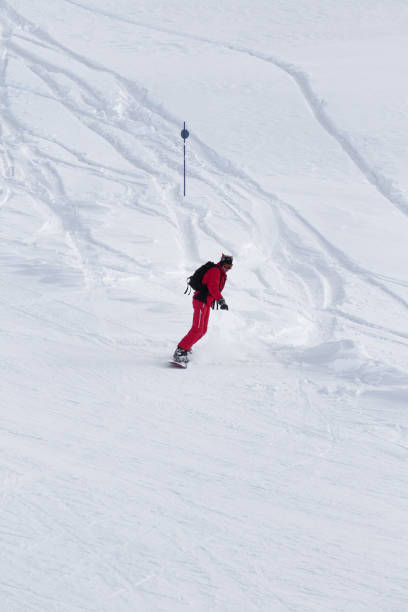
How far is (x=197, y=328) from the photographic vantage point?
6875mm

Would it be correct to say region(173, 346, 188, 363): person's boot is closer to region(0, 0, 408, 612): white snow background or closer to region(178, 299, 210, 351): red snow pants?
region(178, 299, 210, 351): red snow pants

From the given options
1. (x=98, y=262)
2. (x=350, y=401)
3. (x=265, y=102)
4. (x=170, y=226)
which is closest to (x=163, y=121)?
(x=265, y=102)

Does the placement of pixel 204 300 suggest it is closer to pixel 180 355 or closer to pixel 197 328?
pixel 197 328

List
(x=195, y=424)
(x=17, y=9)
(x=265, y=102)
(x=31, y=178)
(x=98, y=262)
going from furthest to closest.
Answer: (x=17, y=9), (x=265, y=102), (x=31, y=178), (x=98, y=262), (x=195, y=424)

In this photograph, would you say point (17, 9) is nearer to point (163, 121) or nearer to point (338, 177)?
point (163, 121)

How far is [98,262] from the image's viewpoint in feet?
32.0

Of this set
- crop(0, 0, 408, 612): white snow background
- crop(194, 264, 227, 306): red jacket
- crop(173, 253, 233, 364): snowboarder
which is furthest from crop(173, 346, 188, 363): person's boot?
crop(194, 264, 227, 306): red jacket

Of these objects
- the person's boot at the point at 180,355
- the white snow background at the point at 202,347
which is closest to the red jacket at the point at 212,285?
the person's boot at the point at 180,355

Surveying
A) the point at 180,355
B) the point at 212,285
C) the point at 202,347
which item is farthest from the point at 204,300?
the point at 202,347

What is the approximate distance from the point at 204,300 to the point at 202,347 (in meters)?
A: 0.76

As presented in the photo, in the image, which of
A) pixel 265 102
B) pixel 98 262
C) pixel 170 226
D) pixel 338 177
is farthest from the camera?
pixel 265 102

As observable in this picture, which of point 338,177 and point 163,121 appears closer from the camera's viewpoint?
point 338,177

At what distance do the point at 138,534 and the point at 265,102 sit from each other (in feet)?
54.7

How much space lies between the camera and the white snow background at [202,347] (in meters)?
4.06
